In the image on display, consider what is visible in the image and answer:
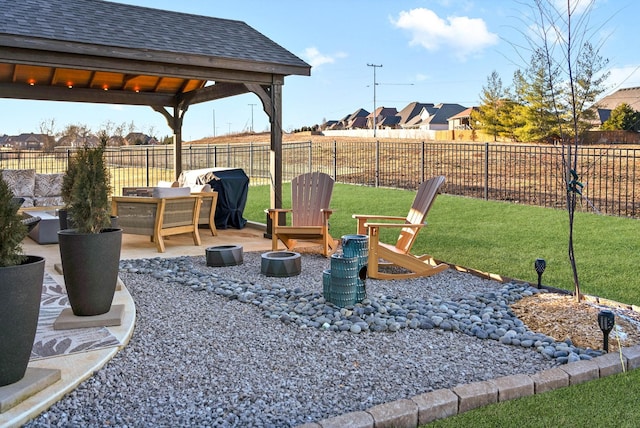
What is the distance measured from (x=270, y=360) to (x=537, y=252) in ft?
15.4

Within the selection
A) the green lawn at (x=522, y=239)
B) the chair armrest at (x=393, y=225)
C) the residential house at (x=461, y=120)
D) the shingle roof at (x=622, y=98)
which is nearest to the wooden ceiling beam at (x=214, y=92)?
the green lawn at (x=522, y=239)

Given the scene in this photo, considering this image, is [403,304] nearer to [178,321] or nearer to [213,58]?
[178,321]

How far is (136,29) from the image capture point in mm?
8031

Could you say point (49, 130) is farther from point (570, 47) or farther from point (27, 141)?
point (570, 47)

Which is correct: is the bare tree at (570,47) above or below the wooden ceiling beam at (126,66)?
below

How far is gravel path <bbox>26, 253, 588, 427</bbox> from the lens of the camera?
8.92ft

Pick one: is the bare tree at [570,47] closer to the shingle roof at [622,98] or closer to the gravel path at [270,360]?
the gravel path at [270,360]

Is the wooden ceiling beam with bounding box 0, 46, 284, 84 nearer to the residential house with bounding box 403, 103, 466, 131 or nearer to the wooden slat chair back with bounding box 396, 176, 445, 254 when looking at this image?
the wooden slat chair back with bounding box 396, 176, 445, 254

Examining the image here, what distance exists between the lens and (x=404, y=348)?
362 centimetres

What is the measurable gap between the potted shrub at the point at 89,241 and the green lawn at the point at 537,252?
242 cm

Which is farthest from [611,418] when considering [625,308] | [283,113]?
[283,113]

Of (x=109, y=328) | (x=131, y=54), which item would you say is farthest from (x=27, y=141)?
(x=109, y=328)

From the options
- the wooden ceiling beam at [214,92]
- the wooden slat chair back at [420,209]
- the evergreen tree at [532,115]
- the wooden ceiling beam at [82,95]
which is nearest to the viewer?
the wooden slat chair back at [420,209]

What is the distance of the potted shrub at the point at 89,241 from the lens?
3770mm
